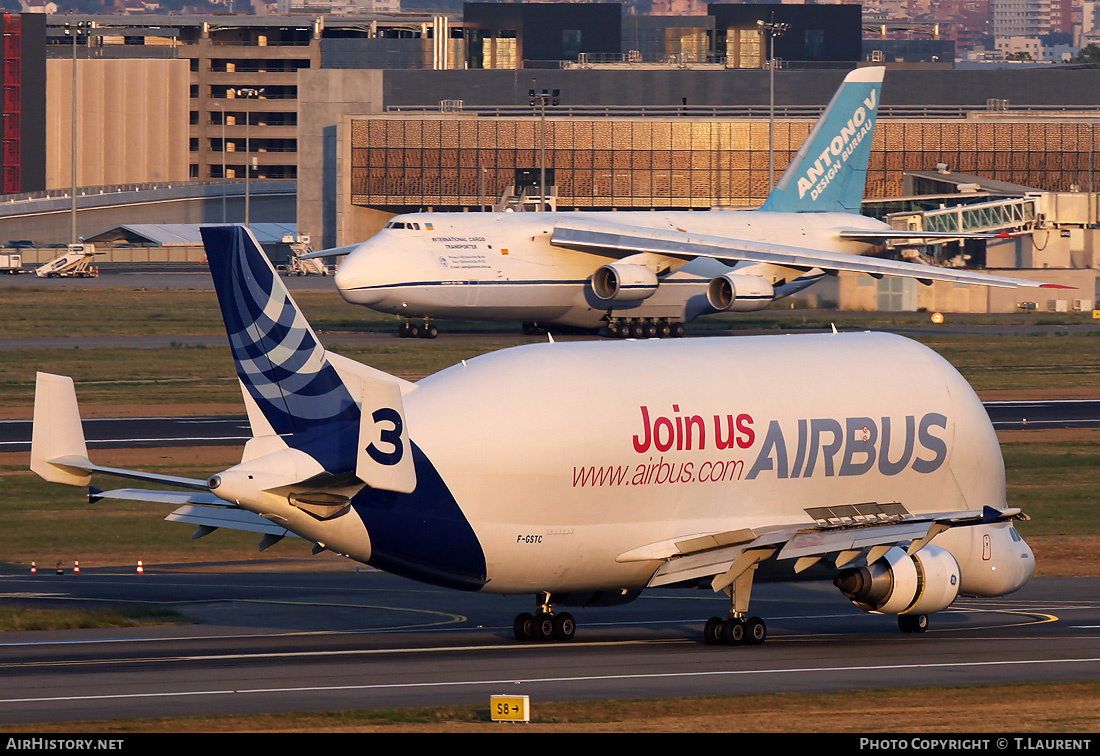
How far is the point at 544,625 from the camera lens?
2692cm

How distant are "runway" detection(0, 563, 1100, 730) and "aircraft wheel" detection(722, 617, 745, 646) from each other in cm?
31

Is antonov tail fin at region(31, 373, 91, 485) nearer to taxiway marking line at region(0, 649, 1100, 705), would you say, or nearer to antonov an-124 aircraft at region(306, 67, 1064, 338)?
taxiway marking line at region(0, 649, 1100, 705)

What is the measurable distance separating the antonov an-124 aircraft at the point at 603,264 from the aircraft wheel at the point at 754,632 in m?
44.3

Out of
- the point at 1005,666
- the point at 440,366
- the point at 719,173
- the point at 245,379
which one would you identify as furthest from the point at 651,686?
the point at 719,173

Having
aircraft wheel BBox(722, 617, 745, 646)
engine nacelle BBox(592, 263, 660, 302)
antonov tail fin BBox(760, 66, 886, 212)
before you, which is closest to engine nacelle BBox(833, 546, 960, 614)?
aircraft wheel BBox(722, 617, 745, 646)

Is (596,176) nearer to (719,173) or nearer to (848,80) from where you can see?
(719,173)

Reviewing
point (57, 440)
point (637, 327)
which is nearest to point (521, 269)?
point (637, 327)

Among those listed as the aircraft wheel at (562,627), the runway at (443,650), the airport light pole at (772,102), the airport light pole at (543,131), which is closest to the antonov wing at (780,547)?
the runway at (443,650)

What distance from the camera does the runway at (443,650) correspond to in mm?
22281

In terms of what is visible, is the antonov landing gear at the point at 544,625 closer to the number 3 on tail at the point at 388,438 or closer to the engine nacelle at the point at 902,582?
the engine nacelle at the point at 902,582

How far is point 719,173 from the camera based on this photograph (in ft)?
513

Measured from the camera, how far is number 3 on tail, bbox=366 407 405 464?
23391 millimetres

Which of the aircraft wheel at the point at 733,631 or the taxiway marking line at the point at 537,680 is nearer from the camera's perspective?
the taxiway marking line at the point at 537,680

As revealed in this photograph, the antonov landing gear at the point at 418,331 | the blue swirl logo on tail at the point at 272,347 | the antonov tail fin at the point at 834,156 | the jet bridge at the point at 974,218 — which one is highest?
the antonov tail fin at the point at 834,156
